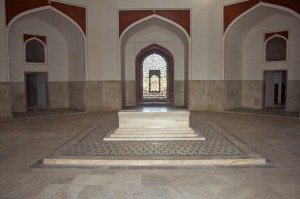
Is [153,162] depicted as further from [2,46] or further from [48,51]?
[48,51]

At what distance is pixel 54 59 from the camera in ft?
31.0

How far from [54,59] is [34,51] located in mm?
674

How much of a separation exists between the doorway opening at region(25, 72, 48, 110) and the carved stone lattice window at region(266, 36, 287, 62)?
24.0ft

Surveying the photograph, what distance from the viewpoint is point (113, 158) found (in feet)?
12.1

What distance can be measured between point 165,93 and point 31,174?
28.0 feet

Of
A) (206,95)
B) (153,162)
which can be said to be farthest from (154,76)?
(153,162)

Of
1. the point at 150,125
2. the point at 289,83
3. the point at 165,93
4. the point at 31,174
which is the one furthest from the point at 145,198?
the point at 165,93

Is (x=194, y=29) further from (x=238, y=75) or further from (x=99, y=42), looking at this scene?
(x=99, y=42)

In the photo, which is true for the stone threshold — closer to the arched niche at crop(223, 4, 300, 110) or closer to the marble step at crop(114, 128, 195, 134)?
the marble step at crop(114, 128, 195, 134)

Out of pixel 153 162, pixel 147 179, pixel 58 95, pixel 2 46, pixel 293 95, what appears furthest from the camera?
pixel 58 95

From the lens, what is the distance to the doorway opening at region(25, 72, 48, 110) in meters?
9.32

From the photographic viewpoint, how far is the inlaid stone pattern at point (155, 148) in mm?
3955

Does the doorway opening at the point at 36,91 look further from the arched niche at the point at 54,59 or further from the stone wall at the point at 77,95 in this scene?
the stone wall at the point at 77,95

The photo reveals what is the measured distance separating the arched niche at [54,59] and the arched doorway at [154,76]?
7.61ft
